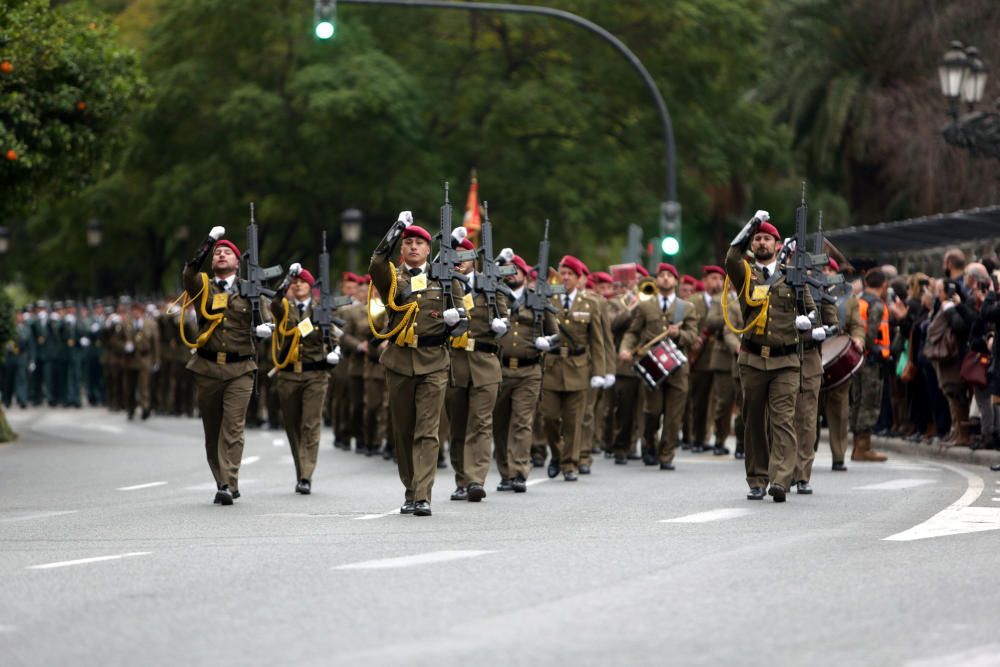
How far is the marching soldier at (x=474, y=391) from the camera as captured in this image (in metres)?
16.3

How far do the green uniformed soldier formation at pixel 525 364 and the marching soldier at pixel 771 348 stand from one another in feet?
0.04

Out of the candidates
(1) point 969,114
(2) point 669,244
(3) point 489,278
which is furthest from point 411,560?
(2) point 669,244

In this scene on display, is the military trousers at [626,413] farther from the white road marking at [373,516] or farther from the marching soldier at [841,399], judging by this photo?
the white road marking at [373,516]

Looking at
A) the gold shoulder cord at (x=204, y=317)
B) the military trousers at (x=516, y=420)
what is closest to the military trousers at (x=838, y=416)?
the military trousers at (x=516, y=420)

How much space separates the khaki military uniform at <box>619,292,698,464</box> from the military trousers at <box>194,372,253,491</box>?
5.89m

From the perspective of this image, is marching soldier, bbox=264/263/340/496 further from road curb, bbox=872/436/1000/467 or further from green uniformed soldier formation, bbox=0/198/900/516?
road curb, bbox=872/436/1000/467

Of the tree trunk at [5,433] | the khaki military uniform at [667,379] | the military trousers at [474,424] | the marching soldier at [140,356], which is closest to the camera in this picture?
the military trousers at [474,424]


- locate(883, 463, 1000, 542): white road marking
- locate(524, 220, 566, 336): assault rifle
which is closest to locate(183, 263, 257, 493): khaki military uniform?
locate(524, 220, 566, 336): assault rifle

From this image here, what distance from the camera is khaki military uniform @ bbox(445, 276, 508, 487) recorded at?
16.3 m

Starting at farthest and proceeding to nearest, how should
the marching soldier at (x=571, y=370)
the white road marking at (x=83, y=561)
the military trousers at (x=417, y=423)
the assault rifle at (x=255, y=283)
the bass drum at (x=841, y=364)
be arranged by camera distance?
1. the bass drum at (x=841, y=364)
2. the marching soldier at (x=571, y=370)
3. the assault rifle at (x=255, y=283)
4. the military trousers at (x=417, y=423)
5. the white road marking at (x=83, y=561)

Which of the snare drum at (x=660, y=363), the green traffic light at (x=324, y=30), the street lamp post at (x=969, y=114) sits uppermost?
the green traffic light at (x=324, y=30)

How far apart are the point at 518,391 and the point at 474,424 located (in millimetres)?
1890

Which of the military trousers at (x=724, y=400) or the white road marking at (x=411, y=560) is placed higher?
the military trousers at (x=724, y=400)

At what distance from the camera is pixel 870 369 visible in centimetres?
2270
